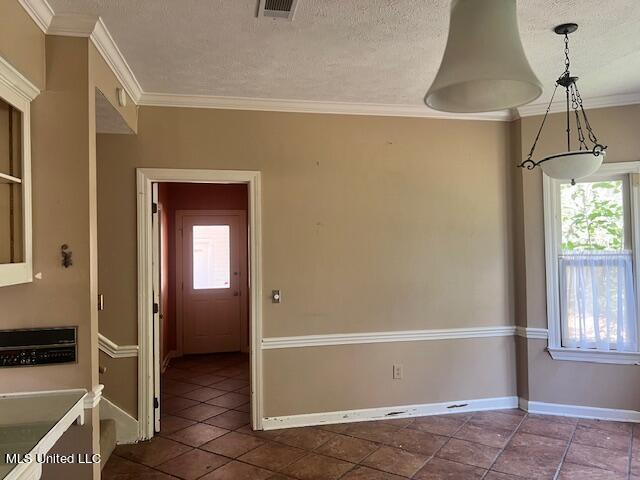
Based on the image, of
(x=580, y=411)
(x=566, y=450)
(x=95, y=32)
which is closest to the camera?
(x=95, y=32)

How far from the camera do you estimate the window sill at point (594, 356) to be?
11.5 ft

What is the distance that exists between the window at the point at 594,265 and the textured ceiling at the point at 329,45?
2.61ft

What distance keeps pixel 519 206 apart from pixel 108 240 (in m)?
3.46

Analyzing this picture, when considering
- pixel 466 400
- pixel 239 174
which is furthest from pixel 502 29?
pixel 466 400

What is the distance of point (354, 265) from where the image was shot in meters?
3.65

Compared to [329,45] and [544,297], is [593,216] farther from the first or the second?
[329,45]

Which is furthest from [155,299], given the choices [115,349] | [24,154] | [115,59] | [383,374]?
[383,374]

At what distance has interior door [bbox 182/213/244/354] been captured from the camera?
596cm

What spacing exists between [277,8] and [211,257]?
432cm

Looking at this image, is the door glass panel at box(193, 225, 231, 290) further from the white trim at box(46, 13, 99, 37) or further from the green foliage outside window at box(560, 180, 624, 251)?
the green foliage outside window at box(560, 180, 624, 251)

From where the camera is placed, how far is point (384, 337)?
3684 millimetres

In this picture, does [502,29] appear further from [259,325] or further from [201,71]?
[259,325]

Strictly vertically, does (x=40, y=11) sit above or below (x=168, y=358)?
above

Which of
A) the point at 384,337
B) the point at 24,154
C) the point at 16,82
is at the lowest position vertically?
the point at 384,337
